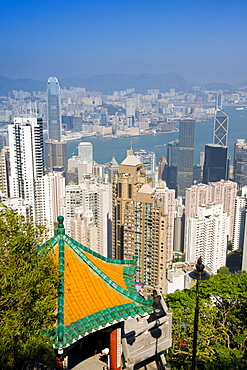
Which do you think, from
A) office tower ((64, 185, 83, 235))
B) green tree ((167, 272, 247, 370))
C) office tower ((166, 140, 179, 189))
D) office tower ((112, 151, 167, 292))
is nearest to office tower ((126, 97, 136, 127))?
office tower ((166, 140, 179, 189))

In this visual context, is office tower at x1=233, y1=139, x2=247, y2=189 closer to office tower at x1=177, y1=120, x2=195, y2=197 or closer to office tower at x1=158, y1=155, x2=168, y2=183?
office tower at x1=177, y1=120, x2=195, y2=197

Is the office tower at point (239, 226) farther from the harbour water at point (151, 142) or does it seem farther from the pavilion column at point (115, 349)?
the harbour water at point (151, 142)

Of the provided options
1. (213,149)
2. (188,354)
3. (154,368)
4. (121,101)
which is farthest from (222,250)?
(121,101)

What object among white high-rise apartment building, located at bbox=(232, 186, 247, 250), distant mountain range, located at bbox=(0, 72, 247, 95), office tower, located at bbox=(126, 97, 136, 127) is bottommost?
white high-rise apartment building, located at bbox=(232, 186, 247, 250)

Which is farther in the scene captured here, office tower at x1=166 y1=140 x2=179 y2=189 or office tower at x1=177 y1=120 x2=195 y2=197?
office tower at x1=166 y1=140 x2=179 y2=189

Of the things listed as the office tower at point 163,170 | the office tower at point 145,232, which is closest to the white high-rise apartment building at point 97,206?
the office tower at point 145,232

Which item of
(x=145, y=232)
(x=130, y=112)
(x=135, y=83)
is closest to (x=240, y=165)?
(x=145, y=232)
